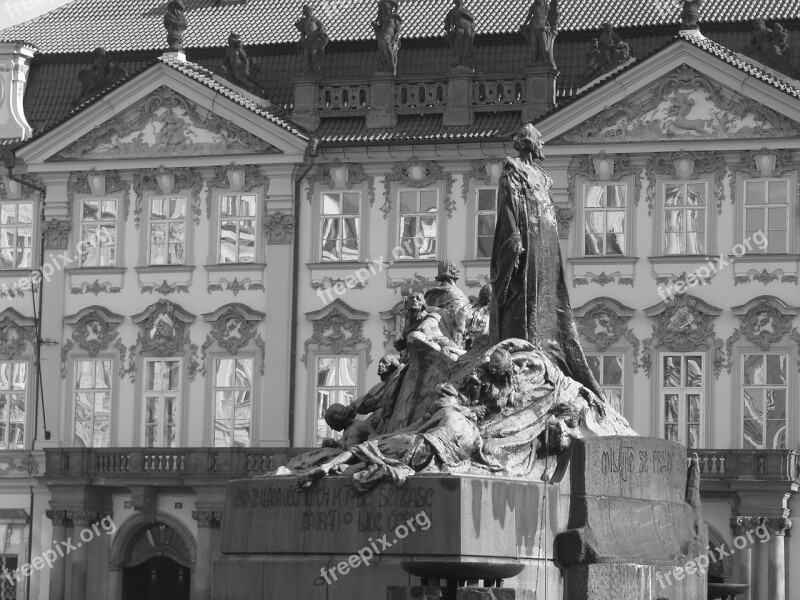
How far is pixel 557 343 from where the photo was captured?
2022cm

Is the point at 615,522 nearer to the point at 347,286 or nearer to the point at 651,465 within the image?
the point at 651,465

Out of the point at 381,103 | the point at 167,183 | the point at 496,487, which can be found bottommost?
the point at 496,487

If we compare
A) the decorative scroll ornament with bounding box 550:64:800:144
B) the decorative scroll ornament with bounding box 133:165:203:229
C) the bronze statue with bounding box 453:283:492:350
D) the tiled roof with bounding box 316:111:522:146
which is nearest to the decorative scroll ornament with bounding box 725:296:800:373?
the decorative scroll ornament with bounding box 550:64:800:144

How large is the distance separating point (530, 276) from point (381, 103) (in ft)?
76.5

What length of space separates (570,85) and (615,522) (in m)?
24.5

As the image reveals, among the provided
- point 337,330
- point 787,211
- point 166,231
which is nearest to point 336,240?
point 337,330

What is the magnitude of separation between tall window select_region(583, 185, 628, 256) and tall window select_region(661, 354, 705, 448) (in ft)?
6.92

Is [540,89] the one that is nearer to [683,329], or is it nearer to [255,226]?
[683,329]

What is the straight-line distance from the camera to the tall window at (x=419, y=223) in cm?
4272

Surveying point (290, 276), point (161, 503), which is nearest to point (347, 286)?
point (290, 276)

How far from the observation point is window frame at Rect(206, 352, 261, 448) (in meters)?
Result: 43.0

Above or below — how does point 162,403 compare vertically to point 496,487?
above

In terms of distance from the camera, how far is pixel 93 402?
144ft

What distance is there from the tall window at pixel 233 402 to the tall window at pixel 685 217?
7639mm
